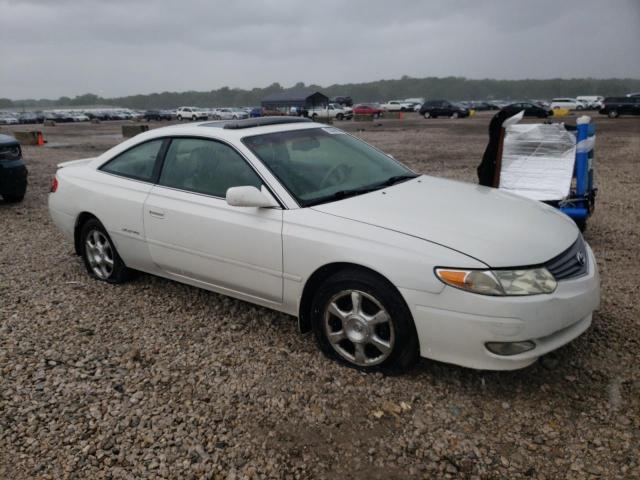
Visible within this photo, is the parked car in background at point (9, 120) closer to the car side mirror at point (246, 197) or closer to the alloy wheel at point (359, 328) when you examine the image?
the car side mirror at point (246, 197)

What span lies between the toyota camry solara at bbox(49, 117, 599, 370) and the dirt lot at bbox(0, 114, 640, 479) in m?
0.29

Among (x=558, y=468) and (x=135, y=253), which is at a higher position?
(x=135, y=253)

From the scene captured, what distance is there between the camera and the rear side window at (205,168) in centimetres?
354

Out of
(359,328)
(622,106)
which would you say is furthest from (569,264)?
(622,106)

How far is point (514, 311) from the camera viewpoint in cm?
259

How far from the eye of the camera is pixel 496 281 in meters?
2.62

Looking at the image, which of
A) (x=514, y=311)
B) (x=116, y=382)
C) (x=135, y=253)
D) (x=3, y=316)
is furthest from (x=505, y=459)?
(x=3, y=316)

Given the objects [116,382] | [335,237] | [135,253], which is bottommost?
[116,382]

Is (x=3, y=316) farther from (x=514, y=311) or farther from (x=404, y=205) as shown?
(x=514, y=311)

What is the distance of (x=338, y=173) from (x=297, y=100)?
126 feet

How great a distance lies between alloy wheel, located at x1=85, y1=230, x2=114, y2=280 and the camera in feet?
14.9

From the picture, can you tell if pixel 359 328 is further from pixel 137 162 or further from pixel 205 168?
pixel 137 162

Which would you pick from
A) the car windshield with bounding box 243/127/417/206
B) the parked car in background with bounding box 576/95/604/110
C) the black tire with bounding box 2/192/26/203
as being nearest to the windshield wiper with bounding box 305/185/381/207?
the car windshield with bounding box 243/127/417/206

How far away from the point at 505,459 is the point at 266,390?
136 centimetres
